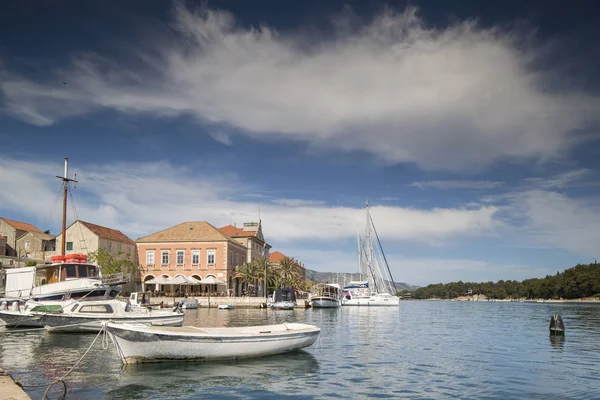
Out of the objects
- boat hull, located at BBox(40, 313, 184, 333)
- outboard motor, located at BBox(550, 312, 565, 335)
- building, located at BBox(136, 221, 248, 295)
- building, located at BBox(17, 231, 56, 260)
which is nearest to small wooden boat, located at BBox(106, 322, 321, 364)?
boat hull, located at BBox(40, 313, 184, 333)

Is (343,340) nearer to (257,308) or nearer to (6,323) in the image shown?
(6,323)

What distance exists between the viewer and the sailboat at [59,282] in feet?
116

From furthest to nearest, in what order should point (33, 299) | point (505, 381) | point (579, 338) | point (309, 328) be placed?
point (33, 299), point (579, 338), point (309, 328), point (505, 381)

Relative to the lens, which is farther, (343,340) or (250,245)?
(250,245)

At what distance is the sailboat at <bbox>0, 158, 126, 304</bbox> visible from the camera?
35438mm

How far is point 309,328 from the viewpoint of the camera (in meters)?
22.6

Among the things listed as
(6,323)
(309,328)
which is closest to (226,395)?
(309,328)

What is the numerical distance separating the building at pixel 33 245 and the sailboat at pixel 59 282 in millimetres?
45962

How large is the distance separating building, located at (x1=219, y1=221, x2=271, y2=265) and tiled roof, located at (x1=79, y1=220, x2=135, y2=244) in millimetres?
16623

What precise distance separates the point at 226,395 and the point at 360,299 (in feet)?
248

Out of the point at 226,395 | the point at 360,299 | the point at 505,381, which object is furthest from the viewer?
the point at 360,299

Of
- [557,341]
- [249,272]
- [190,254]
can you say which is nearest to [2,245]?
[190,254]

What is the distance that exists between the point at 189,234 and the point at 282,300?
1885 cm

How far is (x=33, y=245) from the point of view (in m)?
81.6
